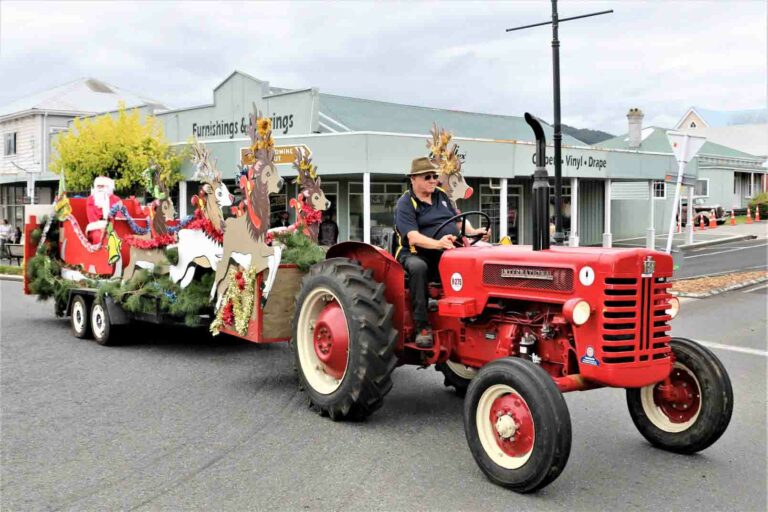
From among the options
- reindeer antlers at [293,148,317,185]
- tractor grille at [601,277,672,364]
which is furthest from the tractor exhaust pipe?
reindeer antlers at [293,148,317,185]

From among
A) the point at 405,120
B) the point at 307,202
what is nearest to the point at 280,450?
the point at 307,202

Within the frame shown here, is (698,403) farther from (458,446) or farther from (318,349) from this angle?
(318,349)

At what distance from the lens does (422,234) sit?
6.54 m

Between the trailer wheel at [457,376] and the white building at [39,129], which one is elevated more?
the white building at [39,129]

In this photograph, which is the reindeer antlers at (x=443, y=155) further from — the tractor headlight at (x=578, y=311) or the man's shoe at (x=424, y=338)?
the tractor headlight at (x=578, y=311)

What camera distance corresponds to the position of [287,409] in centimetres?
688

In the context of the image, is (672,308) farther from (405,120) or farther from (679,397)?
(405,120)

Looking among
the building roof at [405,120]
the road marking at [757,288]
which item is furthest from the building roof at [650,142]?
the road marking at [757,288]

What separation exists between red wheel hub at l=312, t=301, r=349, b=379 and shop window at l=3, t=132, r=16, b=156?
40045 millimetres

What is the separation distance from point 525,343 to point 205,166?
193 inches

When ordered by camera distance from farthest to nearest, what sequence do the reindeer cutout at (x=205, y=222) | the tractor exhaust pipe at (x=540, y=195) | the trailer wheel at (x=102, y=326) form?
the trailer wheel at (x=102, y=326)
the reindeer cutout at (x=205, y=222)
the tractor exhaust pipe at (x=540, y=195)

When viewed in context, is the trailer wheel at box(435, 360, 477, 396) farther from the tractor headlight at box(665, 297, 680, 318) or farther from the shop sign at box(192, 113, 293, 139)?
the shop sign at box(192, 113, 293, 139)

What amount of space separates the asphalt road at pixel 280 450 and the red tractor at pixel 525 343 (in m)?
0.28

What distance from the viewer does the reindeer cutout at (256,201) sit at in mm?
7637
